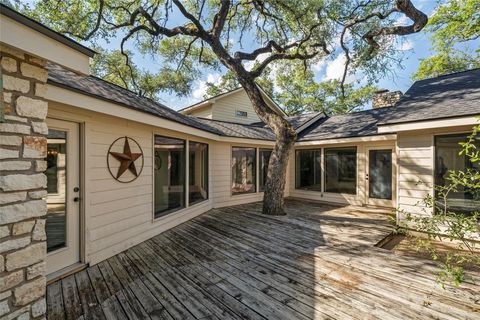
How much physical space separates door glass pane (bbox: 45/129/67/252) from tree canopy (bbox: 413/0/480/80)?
13.1 meters

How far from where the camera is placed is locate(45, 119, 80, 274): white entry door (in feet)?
9.61

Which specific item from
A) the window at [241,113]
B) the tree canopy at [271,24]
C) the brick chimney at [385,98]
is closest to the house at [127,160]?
the brick chimney at [385,98]

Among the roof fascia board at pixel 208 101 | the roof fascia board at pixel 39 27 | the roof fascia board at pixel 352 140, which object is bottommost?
the roof fascia board at pixel 352 140

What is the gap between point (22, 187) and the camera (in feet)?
5.62

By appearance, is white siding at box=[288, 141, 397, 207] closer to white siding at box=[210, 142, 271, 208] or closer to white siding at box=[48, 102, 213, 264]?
white siding at box=[210, 142, 271, 208]

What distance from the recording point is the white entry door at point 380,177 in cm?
675

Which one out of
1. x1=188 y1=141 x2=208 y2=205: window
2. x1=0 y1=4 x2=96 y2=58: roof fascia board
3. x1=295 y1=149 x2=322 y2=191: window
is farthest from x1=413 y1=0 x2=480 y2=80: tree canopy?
x1=0 y1=4 x2=96 y2=58: roof fascia board

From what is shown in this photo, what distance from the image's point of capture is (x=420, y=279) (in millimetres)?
2861

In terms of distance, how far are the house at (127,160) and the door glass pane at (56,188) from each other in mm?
13

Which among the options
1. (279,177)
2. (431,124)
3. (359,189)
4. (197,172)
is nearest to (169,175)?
(197,172)

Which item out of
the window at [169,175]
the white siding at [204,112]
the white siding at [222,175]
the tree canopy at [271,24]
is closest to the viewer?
the window at [169,175]

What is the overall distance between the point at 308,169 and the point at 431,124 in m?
4.56

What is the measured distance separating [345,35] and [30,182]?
9.41 metres

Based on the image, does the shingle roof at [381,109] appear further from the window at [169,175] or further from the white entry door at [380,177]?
the white entry door at [380,177]
